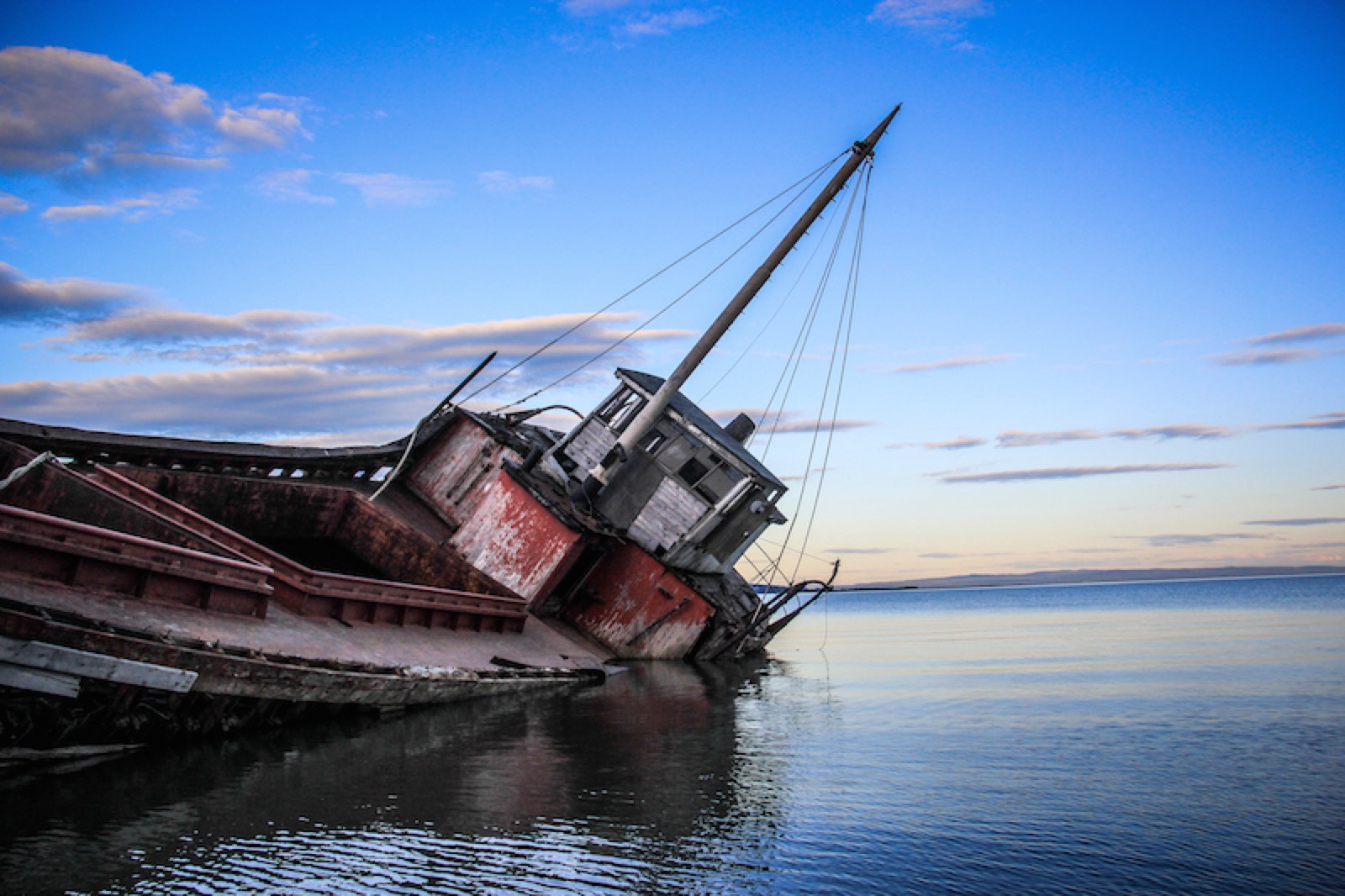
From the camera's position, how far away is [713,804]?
9195 mm

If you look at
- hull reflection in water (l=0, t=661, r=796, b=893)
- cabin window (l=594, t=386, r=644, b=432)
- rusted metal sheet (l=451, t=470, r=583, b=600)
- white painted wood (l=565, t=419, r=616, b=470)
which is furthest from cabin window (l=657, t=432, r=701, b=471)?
hull reflection in water (l=0, t=661, r=796, b=893)

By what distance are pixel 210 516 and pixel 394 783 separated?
30.6 ft

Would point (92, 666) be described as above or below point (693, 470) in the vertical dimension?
below

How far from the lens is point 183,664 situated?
902cm

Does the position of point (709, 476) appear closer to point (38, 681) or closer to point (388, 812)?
point (388, 812)

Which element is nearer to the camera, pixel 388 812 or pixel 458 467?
pixel 388 812

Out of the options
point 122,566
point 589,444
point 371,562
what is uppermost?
point 589,444

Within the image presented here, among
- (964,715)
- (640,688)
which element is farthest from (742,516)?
(964,715)

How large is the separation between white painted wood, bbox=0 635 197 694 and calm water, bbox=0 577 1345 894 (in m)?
0.86

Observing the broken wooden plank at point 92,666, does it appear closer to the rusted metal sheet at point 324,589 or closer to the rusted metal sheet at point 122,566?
the rusted metal sheet at point 122,566

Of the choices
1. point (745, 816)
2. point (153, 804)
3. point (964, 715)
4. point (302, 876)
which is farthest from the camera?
point (964, 715)

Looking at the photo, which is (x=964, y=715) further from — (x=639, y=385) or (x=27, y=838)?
(x=27, y=838)

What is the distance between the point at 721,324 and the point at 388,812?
18.0 meters

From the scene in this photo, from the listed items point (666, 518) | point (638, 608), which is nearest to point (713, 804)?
point (638, 608)
